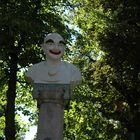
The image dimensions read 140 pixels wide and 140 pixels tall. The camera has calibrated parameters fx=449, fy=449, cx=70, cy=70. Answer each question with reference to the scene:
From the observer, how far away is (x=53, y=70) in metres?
11.0

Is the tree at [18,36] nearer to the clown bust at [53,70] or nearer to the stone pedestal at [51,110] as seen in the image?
the clown bust at [53,70]

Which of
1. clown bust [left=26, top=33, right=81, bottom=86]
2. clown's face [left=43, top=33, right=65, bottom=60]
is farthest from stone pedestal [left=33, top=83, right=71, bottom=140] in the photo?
clown's face [left=43, top=33, right=65, bottom=60]

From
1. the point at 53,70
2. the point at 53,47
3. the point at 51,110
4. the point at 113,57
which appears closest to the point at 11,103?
the point at 113,57

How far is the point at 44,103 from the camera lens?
Result: 34.7 ft

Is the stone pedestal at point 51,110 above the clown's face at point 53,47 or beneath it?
beneath

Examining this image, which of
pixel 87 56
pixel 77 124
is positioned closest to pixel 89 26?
pixel 87 56

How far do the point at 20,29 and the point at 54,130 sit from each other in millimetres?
9061

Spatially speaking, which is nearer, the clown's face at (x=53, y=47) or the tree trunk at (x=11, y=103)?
the clown's face at (x=53, y=47)

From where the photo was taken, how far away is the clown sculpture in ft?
34.3

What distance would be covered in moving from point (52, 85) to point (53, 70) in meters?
0.43

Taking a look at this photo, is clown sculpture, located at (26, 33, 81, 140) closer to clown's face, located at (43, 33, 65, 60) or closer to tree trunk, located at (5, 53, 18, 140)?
clown's face, located at (43, 33, 65, 60)

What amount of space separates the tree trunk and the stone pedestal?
8747 mm

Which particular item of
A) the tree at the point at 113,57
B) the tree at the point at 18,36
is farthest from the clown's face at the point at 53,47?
the tree at the point at 113,57

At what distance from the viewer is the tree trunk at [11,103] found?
19.1 m
